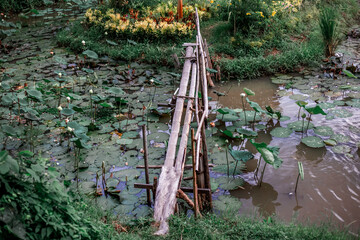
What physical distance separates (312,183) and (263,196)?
0.66 meters

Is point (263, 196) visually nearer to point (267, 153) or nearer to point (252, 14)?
point (267, 153)

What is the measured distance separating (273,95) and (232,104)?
85 centimetres

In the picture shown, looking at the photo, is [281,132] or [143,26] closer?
[281,132]

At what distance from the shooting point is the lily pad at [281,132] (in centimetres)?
510

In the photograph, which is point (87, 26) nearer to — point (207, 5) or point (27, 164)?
point (207, 5)

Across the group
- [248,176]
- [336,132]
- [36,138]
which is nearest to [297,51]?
[336,132]

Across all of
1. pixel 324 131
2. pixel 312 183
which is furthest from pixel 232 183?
pixel 324 131

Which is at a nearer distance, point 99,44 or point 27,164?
point 27,164

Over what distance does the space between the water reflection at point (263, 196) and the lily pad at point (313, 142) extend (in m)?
1.04

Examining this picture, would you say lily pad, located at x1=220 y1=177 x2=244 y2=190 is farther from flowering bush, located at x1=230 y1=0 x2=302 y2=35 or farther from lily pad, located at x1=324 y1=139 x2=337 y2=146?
flowering bush, located at x1=230 y1=0 x2=302 y2=35

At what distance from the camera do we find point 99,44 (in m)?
8.28

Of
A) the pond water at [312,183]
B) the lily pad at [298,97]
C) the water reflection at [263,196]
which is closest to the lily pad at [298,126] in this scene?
the pond water at [312,183]

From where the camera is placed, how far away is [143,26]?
8055mm

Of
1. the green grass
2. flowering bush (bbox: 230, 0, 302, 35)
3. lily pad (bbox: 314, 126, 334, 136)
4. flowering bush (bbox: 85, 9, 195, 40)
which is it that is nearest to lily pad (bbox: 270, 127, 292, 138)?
lily pad (bbox: 314, 126, 334, 136)
